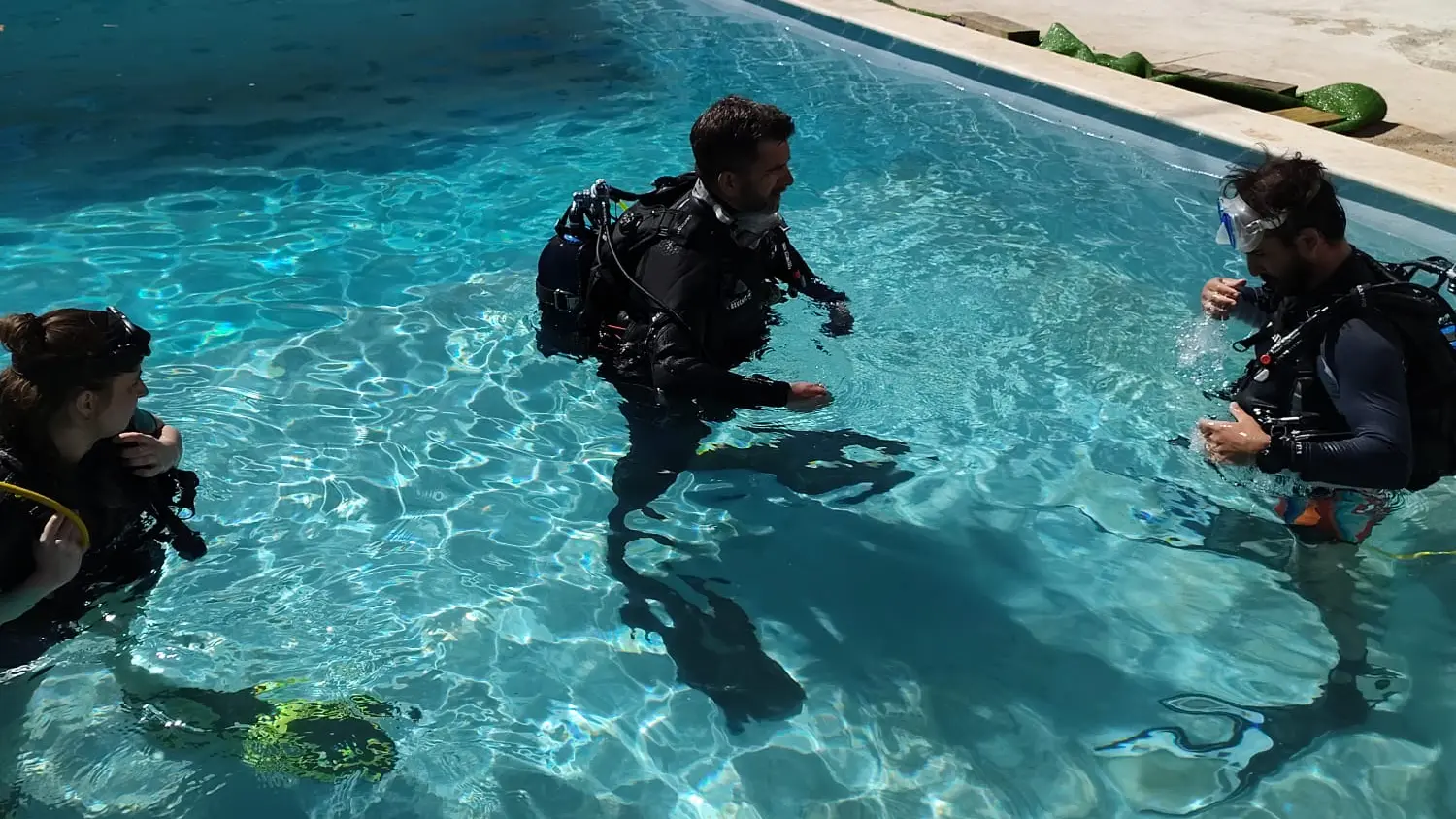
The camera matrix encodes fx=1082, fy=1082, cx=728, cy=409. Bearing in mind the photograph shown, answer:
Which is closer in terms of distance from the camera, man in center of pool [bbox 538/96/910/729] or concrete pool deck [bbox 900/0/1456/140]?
man in center of pool [bbox 538/96/910/729]

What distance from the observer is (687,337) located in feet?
10.5

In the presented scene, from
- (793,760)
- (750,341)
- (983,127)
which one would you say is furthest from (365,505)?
(983,127)

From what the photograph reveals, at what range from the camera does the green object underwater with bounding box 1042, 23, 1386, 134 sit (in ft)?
25.4

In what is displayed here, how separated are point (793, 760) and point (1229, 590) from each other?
173 cm

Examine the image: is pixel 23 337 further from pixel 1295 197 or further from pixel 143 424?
pixel 1295 197

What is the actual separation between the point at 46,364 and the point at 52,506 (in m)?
0.33

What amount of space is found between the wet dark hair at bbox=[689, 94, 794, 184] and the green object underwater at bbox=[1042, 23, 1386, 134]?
6.21 metres

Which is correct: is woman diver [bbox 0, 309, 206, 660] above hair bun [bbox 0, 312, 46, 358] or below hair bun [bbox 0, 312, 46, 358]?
below

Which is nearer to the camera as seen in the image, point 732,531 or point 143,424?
point 143,424

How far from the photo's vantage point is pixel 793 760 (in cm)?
319

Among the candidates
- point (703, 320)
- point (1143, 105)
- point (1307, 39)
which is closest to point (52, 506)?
point (703, 320)

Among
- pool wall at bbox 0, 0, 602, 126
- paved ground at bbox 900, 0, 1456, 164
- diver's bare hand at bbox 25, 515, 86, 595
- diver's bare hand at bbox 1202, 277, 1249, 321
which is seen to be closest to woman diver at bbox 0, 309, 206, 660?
diver's bare hand at bbox 25, 515, 86, 595

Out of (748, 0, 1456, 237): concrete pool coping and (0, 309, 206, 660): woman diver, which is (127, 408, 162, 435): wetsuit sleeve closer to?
(0, 309, 206, 660): woman diver

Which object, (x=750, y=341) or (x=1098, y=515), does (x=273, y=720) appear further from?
(x=1098, y=515)
